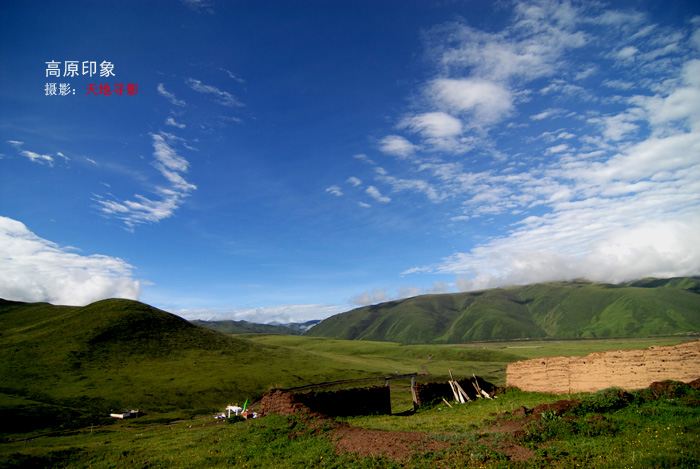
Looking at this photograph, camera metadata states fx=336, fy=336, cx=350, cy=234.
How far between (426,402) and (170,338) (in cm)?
9548

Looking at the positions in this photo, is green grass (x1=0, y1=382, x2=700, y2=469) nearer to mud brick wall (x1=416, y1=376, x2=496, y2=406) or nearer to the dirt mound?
the dirt mound

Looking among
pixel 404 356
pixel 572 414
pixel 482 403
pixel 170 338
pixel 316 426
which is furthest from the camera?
pixel 404 356

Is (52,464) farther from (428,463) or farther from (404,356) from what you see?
(404,356)

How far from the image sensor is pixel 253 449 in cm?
1692

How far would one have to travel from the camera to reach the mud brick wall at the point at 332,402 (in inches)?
849

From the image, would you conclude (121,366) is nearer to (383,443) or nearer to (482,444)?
(383,443)

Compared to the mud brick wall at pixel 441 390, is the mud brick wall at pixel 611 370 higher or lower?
higher

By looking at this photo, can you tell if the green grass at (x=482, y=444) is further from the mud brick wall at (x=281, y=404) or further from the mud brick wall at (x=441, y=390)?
the mud brick wall at (x=441, y=390)

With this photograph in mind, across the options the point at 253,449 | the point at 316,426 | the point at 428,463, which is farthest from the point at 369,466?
the point at 253,449

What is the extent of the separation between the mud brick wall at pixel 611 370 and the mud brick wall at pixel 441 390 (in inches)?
151

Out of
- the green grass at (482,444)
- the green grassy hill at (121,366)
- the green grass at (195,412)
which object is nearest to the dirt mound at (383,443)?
the green grass at (482,444)

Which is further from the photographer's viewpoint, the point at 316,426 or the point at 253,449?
the point at 316,426

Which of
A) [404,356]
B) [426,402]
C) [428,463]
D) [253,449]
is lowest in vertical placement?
[404,356]

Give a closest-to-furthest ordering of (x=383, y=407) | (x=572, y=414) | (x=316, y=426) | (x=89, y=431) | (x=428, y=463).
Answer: (x=428, y=463) → (x=572, y=414) → (x=316, y=426) → (x=383, y=407) → (x=89, y=431)
